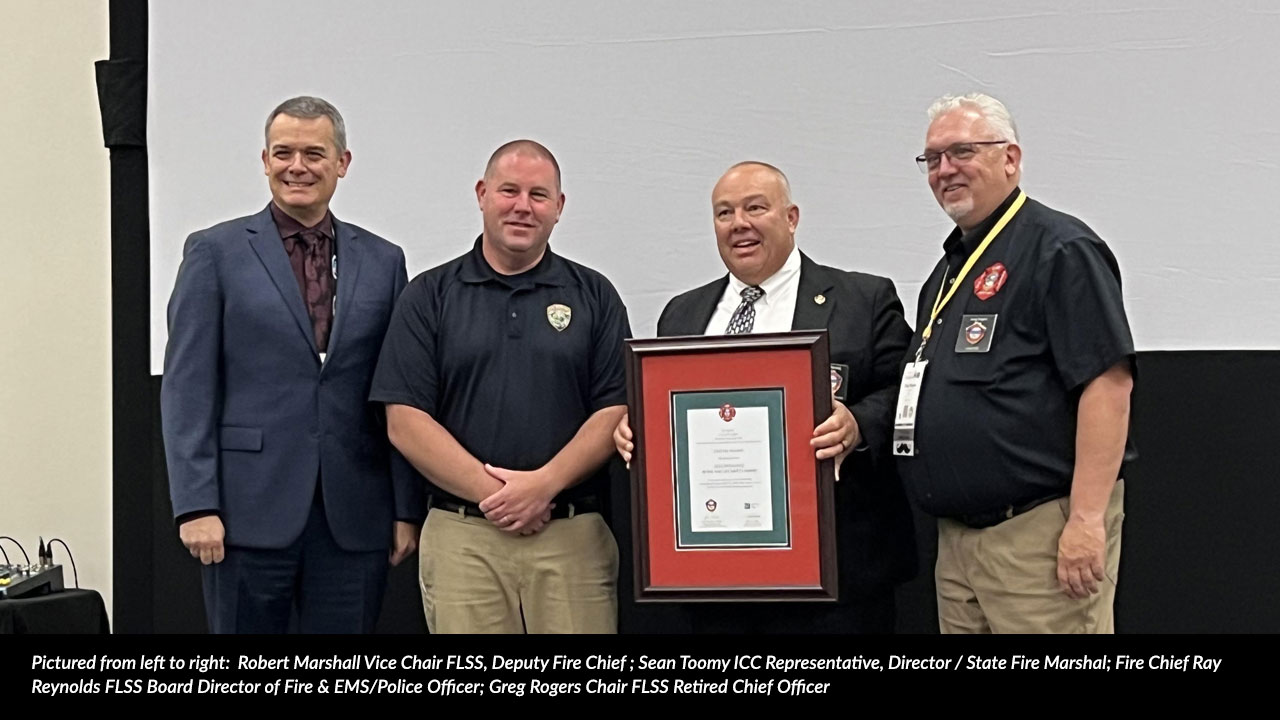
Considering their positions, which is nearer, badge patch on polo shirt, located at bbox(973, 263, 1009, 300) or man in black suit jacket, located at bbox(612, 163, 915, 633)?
badge patch on polo shirt, located at bbox(973, 263, 1009, 300)

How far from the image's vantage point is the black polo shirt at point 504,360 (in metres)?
2.78

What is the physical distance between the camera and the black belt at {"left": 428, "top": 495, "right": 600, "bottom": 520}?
281cm

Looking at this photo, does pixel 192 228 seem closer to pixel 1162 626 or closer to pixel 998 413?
pixel 998 413

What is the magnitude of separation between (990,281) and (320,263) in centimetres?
163

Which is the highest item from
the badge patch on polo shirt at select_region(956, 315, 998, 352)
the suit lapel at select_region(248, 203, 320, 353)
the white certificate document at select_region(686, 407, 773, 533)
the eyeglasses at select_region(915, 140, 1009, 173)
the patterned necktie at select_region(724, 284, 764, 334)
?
the eyeglasses at select_region(915, 140, 1009, 173)

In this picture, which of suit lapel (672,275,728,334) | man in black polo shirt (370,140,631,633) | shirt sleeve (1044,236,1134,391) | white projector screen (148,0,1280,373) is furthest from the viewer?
white projector screen (148,0,1280,373)

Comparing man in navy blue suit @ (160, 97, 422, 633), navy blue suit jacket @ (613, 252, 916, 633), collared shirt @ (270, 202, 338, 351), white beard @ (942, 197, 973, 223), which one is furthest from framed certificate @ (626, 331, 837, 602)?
collared shirt @ (270, 202, 338, 351)

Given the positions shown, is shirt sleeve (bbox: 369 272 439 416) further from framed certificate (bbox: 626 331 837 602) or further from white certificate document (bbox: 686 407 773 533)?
white certificate document (bbox: 686 407 773 533)

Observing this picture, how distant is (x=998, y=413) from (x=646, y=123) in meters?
1.42

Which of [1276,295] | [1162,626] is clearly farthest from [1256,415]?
[1162,626]

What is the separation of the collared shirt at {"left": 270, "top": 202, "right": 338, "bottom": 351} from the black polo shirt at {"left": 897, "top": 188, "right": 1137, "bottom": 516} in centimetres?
146

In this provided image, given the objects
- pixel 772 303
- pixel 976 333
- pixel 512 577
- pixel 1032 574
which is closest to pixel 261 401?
pixel 512 577

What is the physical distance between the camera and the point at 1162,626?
3.22m

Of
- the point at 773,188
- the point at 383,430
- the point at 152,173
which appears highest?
the point at 152,173
